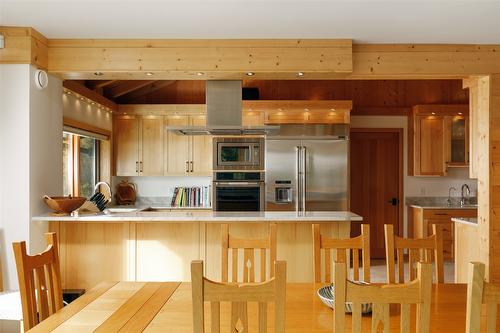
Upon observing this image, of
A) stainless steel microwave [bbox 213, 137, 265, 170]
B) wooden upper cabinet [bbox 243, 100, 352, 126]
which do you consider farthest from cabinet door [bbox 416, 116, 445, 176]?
stainless steel microwave [bbox 213, 137, 265, 170]

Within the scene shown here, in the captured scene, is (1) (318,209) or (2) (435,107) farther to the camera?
(2) (435,107)

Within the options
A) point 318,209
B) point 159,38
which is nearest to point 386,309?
point 159,38

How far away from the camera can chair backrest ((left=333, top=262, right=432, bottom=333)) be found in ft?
4.14

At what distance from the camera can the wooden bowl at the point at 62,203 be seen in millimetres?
3656

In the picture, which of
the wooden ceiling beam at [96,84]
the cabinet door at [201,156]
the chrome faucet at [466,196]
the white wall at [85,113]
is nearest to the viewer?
the white wall at [85,113]

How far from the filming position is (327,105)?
584 cm

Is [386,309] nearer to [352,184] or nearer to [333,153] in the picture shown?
[333,153]

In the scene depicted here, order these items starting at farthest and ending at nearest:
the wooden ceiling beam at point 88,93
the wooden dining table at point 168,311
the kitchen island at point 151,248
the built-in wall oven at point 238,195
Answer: the built-in wall oven at point 238,195 < the wooden ceiling beam at point 88,93 < the kitchen island at point 151,248 < the wooden dining table at point 168,311

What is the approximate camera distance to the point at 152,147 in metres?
6.22

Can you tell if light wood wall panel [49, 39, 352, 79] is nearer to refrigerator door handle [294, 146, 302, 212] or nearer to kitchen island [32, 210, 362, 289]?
kitchen island [32, 210, 362, 289]

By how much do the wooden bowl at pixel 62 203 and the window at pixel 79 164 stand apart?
154 cm

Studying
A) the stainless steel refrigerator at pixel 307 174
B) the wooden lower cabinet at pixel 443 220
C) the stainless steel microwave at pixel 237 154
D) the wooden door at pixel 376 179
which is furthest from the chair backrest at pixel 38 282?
the wooden door at pixel 376 179

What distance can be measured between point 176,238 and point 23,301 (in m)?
1.95

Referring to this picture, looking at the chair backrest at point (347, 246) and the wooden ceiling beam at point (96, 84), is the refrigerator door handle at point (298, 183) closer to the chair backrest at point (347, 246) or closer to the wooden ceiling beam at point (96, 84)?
the wooden ceiling beam at point (96, 84)
